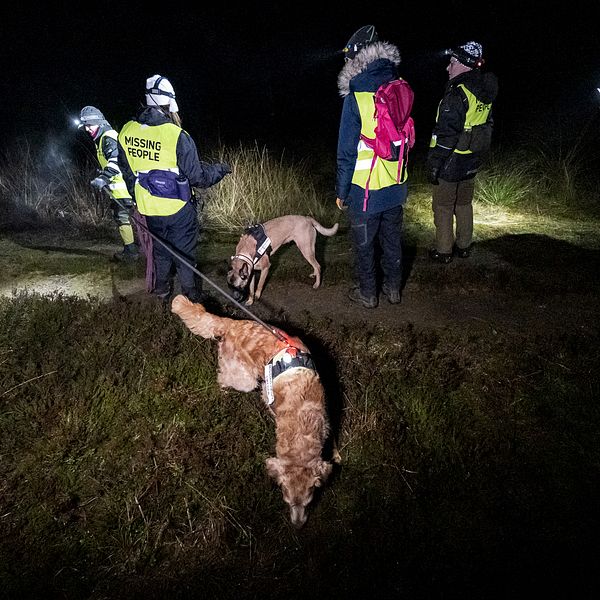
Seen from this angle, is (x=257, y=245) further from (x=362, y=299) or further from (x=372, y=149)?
(x=372, y=149)

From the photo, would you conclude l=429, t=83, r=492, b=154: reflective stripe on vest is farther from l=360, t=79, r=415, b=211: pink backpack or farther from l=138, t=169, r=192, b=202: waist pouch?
l=138, t=169, r=192, b=202: waist pouch

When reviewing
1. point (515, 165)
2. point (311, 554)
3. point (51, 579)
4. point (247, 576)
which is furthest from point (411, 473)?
point (515, 165)

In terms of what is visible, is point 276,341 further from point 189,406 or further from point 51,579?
point 51,579

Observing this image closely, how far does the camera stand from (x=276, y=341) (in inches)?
129

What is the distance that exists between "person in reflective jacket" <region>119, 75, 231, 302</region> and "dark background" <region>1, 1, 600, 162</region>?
748 cm

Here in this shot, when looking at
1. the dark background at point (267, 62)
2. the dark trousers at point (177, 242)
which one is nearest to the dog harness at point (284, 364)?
the dark trousers at point (177, 242)

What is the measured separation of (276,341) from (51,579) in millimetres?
1926

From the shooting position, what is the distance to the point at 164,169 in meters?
4.20

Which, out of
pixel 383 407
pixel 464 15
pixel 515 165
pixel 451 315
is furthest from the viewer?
pixel 464 15

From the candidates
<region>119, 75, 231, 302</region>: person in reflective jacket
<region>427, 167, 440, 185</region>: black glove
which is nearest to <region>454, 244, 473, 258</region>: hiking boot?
<region>427, 167, 440, 185</region>: black glove

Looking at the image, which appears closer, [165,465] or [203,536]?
[203,536]

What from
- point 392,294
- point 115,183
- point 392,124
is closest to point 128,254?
point 115,183

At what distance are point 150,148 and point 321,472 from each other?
3.20m

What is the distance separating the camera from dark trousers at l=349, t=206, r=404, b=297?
4699mm
